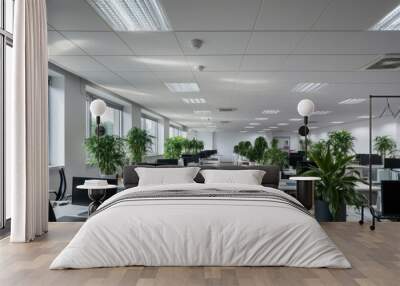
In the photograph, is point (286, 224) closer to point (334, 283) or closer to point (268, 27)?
point (334, 283)

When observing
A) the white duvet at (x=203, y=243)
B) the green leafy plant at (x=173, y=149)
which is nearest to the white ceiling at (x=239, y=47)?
the white duvet at (x=203, y=243)

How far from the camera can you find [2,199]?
4039 mm

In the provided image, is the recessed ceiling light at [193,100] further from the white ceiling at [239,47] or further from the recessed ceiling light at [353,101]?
the recessed ceiling light at [353,101]

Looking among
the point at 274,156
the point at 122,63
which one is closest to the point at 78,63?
the point at 122,63

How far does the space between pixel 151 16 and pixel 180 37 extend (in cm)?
68

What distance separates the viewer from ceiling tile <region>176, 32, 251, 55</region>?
4406 mm

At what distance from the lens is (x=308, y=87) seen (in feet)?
25.9

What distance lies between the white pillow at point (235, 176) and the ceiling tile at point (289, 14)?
6.30 ft

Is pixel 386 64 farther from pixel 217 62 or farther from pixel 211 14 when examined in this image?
pixel 211 14

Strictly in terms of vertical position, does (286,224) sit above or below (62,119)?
below

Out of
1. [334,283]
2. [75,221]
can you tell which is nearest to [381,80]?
[334,283]

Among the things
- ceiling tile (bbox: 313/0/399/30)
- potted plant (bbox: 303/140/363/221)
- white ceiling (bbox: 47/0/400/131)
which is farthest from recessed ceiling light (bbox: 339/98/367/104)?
ceiling tile (bbox: 313/0/399/30)

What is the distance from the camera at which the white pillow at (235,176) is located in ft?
15.2

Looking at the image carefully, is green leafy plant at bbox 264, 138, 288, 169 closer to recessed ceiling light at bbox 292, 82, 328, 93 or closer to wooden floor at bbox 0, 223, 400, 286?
recessed ceiling light at bbox 292, 82, 328, 93
